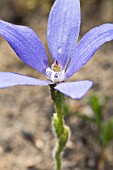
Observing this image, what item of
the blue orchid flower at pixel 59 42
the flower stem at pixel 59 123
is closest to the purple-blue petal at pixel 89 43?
the blue orchid flower at pixel 59 42

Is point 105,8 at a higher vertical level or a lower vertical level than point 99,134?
higher

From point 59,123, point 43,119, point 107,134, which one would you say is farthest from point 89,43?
point 43,119

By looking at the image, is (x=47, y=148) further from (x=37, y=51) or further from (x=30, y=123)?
(x=37, y=51)

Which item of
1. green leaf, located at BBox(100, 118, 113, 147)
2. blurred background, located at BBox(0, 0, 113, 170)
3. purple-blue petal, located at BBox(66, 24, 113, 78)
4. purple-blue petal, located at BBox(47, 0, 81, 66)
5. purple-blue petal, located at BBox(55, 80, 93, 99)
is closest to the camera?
purple-blue petal, located at BBox(55, 80, 93, 99)

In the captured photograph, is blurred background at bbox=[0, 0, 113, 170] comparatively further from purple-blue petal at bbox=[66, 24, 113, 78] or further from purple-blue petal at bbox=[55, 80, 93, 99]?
purple-blue petal at bbox=[55, 80, 93, 99]

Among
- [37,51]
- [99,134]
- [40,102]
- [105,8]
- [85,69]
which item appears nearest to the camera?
[37,51]

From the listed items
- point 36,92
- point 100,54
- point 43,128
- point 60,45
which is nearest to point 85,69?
point 100,54

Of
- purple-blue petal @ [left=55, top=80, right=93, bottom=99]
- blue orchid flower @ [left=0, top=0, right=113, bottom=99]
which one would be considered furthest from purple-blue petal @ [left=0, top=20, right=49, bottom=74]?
purple-blue petal @ [left=55, top=80, right=93, bottom=99]
